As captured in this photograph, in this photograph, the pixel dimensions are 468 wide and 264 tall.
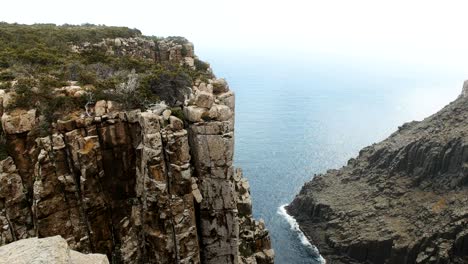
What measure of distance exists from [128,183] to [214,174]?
6434 millimetres

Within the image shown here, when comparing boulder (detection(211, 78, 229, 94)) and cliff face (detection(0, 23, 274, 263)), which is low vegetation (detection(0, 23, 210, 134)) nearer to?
cliff face (detection(0, 23, 274, 263))

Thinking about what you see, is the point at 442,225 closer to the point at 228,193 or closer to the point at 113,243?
the point at 228,193

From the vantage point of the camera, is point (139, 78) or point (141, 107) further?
point (139, 78)

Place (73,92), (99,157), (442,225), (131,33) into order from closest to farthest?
(99,157), (73,92), (131,33), (442,225)

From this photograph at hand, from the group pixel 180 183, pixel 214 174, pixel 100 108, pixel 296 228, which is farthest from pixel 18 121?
pixel 296 228

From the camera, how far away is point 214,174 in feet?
102

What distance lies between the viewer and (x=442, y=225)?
99.8 metres

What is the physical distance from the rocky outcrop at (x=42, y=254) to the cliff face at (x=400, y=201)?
327ft

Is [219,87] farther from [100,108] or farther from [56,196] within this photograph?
[56,196]

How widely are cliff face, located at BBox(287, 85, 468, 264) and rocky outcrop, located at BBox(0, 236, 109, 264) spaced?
327 feet

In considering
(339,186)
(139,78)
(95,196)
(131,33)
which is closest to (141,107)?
(139,78)

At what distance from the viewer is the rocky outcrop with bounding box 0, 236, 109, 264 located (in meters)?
11.0

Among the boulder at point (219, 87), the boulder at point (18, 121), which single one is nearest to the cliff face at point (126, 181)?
the boulder at point (18, 121)

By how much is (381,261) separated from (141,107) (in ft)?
Answer: 307
